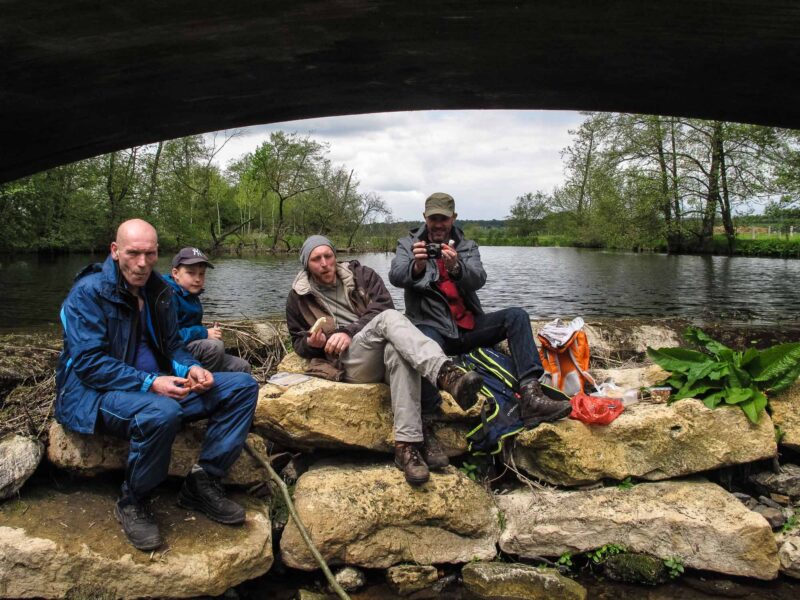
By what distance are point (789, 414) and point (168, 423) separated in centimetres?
413

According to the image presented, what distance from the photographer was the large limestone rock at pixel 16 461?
3.45 metres

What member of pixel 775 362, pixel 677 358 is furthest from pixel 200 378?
pixel 775 362

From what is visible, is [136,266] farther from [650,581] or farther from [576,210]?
[576,210]

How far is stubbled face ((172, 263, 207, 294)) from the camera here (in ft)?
14.0

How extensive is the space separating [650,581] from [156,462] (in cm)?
293

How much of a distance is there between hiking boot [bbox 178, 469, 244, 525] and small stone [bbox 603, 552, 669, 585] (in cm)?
224

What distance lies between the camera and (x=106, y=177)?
30484 mm

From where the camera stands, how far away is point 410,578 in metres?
3.61

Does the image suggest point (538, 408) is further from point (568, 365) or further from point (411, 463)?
point (411, 463)

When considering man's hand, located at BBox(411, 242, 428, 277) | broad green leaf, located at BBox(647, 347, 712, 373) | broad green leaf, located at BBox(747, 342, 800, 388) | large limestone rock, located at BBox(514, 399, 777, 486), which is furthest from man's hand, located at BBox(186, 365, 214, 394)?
broad green leaf, located at BBox(747, 342, 800, 388)

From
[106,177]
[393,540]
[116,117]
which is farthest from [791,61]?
[106,177]

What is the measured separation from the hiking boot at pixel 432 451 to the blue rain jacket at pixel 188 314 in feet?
5.84

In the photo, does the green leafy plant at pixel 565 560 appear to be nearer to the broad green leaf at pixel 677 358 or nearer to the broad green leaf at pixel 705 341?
the broad green leaf at pixel 677 358

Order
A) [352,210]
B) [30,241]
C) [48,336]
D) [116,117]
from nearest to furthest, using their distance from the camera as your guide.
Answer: [48,336], [116,117], [30,241], [352,210]
